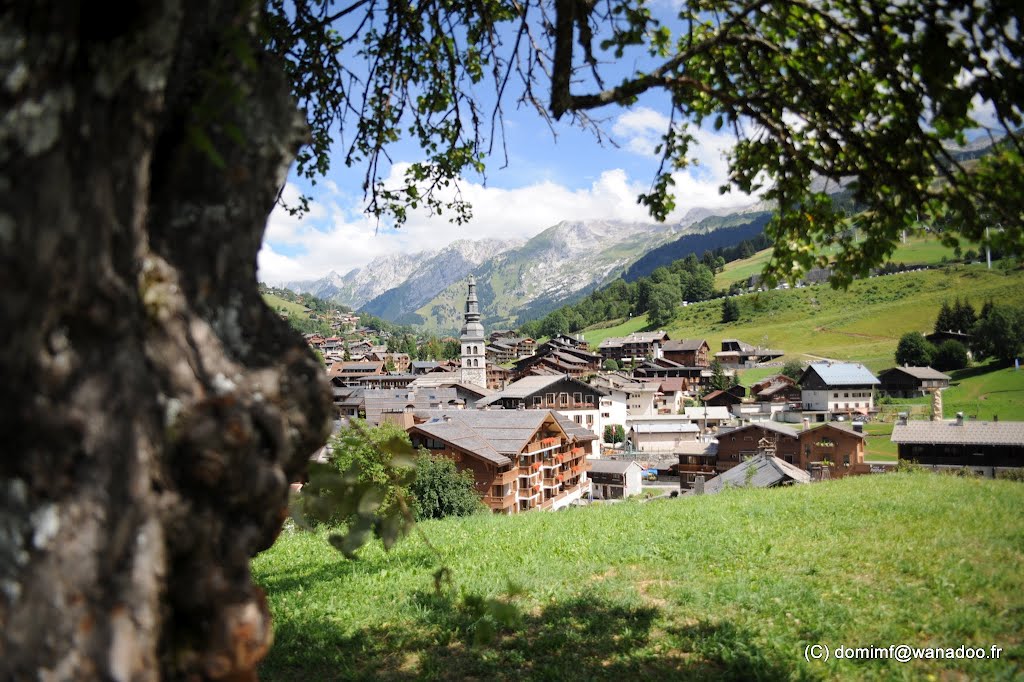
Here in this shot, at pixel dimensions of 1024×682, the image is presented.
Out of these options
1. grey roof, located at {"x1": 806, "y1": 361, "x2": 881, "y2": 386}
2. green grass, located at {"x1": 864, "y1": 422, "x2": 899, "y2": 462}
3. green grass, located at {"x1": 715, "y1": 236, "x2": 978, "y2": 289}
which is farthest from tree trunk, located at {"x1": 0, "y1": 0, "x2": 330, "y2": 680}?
grey roof, located at {"x1": 806, "y1": 361, "x2": 881, "y2": 386}

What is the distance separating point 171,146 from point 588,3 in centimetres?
320

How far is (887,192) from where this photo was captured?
397cm

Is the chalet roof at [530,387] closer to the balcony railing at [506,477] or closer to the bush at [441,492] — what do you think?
the balcony railing at [506,477]

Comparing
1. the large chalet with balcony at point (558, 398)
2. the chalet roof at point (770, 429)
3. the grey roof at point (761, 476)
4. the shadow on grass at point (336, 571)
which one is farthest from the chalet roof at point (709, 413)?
the shadow on grass at point (336, 571)

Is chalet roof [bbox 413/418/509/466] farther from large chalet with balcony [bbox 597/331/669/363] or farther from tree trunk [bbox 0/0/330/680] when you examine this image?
large chalet with balcony [bbox 597/331/669/363]

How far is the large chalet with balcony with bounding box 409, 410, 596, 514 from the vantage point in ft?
106

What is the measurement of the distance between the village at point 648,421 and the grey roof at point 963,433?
0.30 ft

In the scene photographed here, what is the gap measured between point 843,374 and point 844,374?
12 centimetres

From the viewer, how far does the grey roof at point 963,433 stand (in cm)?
3359

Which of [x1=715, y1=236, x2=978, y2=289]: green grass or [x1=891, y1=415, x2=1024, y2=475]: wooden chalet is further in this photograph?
[x1=715, y1=236, x2=978, y2=289]: green grass

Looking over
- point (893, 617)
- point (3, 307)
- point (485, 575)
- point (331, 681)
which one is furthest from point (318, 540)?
point (3, 307)

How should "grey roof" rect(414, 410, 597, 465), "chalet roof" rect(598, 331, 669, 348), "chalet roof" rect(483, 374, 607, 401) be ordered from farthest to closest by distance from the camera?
"chalet roof" rect(598, 331, 669, 348) → "chalet roof" rect(483, 374, 607, 401) → "grey roof" rect(414, 410, 597, 465)

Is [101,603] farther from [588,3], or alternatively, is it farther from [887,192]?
[887,192]

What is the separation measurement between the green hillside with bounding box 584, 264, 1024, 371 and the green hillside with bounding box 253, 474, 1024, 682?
84864 millimetres
